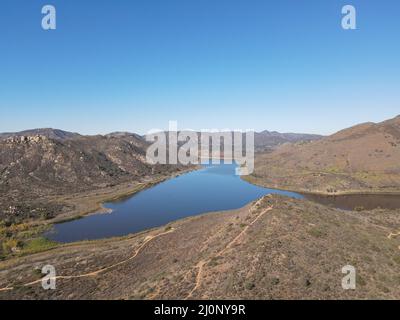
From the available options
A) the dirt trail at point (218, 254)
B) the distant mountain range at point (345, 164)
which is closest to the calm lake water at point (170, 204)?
the distant mountain range at point (345, 164)

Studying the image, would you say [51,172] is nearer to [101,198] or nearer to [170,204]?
[101,198]

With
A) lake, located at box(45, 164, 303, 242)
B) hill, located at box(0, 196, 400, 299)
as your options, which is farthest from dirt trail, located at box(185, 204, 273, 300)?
lake, located at box(45, 164, 303, 242)

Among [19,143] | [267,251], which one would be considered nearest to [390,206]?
[267,251]

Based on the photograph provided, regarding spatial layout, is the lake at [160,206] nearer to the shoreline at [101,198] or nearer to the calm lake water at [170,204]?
the calm lake water at [170,204]

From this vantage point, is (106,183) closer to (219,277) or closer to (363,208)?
(363,208)

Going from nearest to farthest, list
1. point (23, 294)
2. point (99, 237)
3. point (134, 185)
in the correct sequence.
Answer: point (23, 294) → point (99, 237) → point (134, 185)

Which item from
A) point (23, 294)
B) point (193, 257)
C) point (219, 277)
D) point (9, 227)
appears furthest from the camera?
point (9, 227)
